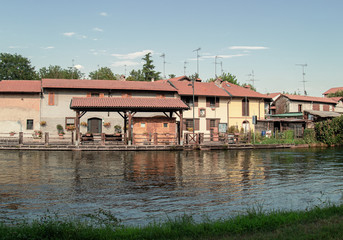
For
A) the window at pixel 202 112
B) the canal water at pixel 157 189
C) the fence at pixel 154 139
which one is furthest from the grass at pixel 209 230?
the window at pixel 202 112

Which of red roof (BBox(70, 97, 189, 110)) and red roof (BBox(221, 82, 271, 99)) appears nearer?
red roof (BBox(70, 97, 189, 110))

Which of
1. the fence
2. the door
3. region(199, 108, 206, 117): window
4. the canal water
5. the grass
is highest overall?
region(199, 108, 206, 117): window

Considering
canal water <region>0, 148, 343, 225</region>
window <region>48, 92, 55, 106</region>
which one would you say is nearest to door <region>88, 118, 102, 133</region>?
window <region>48, 92, 55, 106</region>

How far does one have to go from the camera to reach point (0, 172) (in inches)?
622

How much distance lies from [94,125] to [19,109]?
7.57m

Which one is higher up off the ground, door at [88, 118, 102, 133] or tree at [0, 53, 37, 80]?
tree at [0, 53, 37, 80]

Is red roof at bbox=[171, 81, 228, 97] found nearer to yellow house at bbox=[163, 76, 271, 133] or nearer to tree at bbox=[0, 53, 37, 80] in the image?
yellow house at bbox=[163, 76, 271, 133]

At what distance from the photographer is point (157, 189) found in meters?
12.2

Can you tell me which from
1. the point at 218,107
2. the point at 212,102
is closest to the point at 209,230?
the point at 212,102

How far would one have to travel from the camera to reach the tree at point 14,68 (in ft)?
209

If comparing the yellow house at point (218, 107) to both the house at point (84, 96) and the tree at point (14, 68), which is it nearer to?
the house at point (84, 96)

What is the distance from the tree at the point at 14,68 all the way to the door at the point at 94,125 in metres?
34.4

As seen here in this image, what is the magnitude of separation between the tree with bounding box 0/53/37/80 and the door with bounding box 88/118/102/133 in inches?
1356

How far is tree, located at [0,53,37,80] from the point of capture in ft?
209
